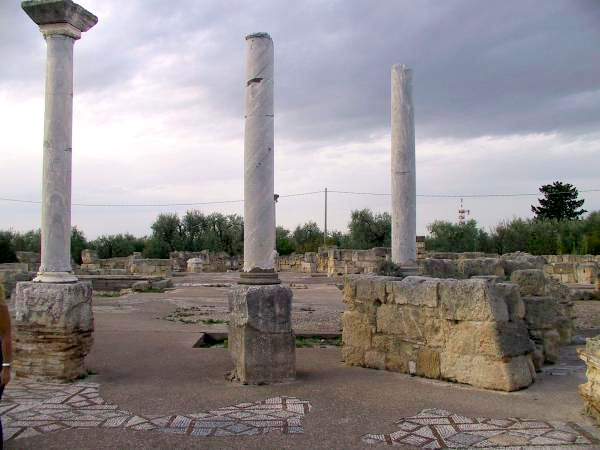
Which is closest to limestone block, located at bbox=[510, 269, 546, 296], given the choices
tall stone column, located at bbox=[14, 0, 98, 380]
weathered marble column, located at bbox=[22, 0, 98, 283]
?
tall stone column, located at bbox=[14, 0, 98, 380]

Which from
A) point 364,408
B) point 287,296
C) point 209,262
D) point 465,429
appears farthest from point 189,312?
point 209,262

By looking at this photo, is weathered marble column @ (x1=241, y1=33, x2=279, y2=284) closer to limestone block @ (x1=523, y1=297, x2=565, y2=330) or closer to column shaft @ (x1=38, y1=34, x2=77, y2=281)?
column shaft @ (x1=38, y1=34, x2=77, y2=281)

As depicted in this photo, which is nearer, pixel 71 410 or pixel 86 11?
pixel 71 410

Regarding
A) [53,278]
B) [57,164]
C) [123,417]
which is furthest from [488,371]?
[57,164]

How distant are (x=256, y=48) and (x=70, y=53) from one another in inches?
89.7

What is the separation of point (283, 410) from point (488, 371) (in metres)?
2.33

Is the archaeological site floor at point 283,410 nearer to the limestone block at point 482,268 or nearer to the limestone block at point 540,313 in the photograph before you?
the limestone block at point 540,313

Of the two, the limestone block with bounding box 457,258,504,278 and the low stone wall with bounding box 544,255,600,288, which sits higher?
the limestone block with bounding box 457,258,504,278

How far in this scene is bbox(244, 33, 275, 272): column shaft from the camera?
6832mm

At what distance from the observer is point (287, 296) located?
6.61m

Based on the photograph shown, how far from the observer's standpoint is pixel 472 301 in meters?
6.31

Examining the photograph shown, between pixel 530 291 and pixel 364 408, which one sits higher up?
pixel 530 291

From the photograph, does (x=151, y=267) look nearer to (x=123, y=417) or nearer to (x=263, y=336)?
(x=263, y=336)

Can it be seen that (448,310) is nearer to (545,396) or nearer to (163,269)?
(545,396)
